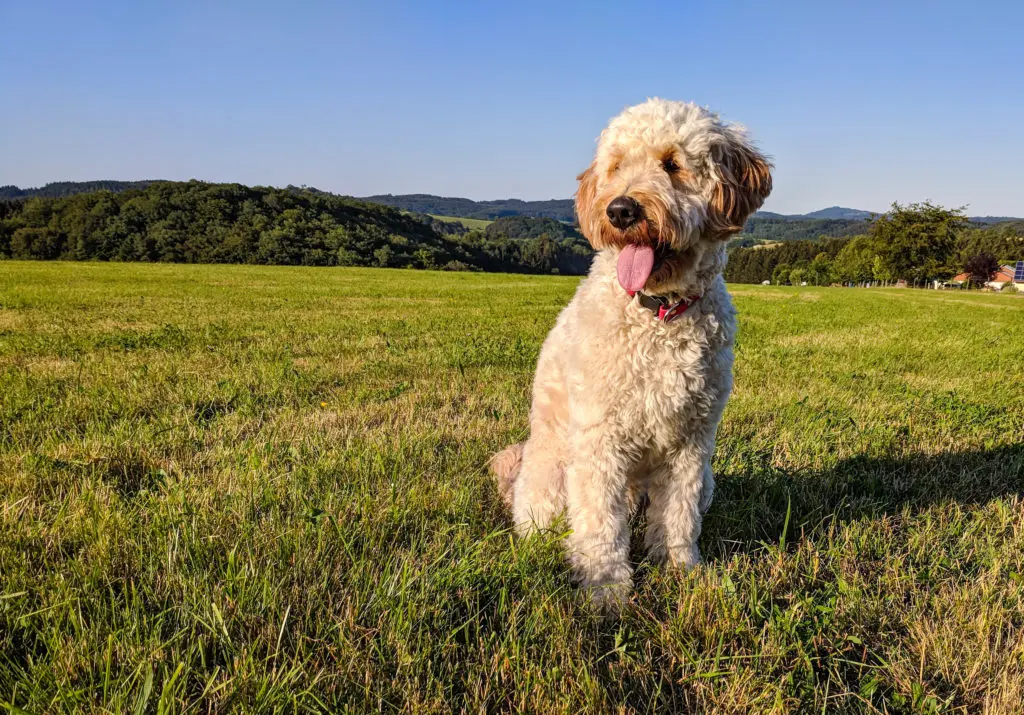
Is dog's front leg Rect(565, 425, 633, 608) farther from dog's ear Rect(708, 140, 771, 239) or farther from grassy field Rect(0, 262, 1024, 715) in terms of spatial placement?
dog's ear Rect(708, 140, 771, 239)

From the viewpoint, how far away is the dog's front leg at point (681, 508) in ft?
10.8

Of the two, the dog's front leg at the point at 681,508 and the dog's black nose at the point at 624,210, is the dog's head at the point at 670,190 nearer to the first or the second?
the dog's black nose at the point at 624,210

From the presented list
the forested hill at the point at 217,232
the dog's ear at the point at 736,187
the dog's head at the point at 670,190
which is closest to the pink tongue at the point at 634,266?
the dog's head at the point at 670,190

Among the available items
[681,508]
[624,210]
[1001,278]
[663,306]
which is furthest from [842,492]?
[1001,278]

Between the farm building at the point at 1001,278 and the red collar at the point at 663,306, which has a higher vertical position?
the farm building at the point at 1001,278

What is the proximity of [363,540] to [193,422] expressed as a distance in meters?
3.09

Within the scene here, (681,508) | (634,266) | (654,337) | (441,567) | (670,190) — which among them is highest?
(670,190)

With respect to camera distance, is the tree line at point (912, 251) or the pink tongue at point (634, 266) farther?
the tree line at point (912, 251)

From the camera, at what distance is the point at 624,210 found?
2992 mm

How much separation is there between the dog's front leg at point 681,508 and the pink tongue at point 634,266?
988 mm

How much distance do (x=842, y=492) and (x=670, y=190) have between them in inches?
108

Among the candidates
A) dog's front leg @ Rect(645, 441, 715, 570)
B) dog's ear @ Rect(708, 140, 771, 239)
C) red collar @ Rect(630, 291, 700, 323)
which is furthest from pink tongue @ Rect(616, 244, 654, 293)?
dog's front leg @ Rect(645, 441, 715, 570)

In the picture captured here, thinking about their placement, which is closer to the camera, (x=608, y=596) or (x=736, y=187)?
(x=608, y=596)

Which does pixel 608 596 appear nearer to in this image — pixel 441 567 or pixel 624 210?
pixel 441 567
